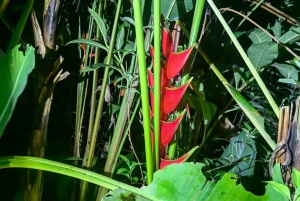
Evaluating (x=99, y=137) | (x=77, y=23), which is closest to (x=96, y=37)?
(x=77, y=23)

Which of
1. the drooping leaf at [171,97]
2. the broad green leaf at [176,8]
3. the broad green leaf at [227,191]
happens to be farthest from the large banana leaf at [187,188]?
the broad green leaf at [176,8]

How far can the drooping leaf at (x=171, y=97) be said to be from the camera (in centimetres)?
44

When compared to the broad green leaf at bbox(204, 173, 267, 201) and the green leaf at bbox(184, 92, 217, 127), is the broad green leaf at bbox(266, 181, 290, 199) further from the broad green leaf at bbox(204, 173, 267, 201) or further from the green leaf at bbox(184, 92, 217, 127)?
the green leaf at bbox(184, 92, 217, 127)

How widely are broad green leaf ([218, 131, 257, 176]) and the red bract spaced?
0.75ft

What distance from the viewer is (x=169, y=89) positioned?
17.5 inches

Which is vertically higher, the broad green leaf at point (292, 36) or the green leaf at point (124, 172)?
the broad green leaf at point (292, 36)

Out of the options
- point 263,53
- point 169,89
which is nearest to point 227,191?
point 169,89

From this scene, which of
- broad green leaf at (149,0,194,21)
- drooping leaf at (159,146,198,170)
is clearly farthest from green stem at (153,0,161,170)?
broad green leaf at (149,0,194,21)

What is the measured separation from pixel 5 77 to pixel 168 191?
0.23 meters

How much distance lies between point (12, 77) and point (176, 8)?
250mm

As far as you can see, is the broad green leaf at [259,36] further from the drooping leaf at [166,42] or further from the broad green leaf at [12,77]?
the broad green leaf at [12,77]

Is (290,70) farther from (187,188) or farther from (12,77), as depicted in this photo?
(12,77)

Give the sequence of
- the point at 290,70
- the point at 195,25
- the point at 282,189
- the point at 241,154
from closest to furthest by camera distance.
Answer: the point at 282,189, the point at 195,25, the point at 290,70, the point at 241,154

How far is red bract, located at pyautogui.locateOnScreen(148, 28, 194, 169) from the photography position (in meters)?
0.44
